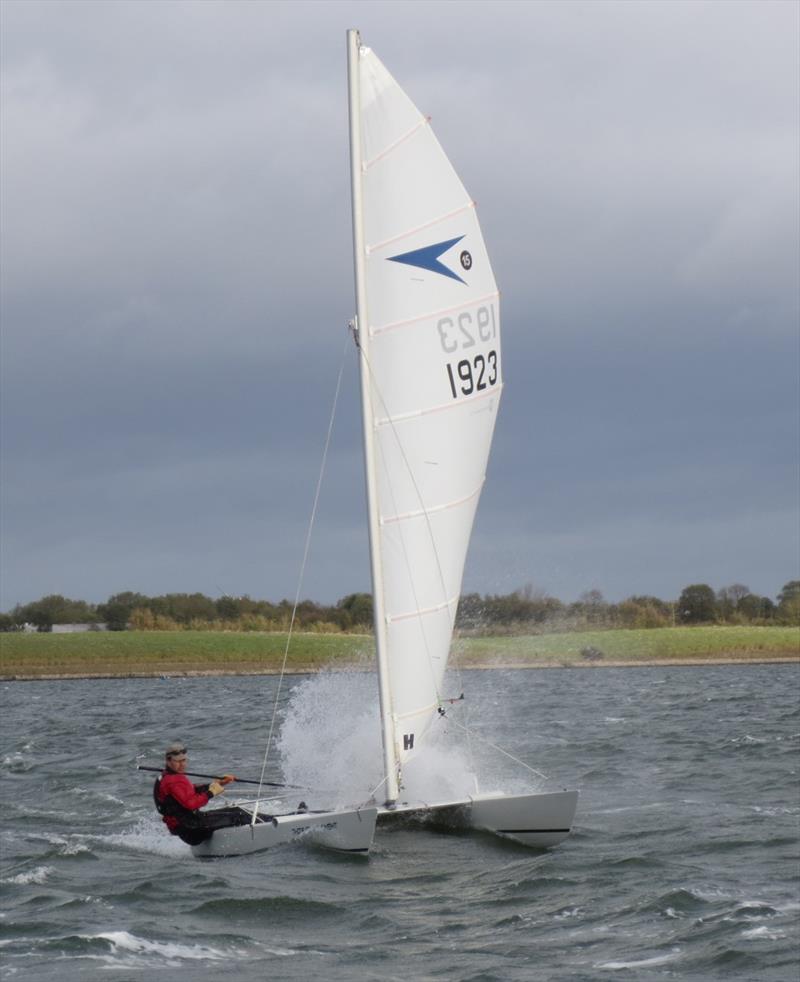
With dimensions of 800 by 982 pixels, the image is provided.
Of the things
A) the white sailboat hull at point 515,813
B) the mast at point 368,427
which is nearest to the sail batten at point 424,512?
the mast at point 368,427

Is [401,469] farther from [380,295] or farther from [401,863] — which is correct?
[401,863]

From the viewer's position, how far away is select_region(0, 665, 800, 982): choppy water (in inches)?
449

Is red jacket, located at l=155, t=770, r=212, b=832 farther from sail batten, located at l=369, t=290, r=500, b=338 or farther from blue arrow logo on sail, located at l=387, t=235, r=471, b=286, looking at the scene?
blue arrow logo on sail, located at l=387, t=235, r=471, b=286

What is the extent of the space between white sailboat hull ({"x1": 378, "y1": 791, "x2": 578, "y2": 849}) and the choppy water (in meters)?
0.21

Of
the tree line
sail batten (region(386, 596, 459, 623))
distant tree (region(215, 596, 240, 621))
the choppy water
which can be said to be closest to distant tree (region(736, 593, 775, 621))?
the tree line

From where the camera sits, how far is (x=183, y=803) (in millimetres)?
15938

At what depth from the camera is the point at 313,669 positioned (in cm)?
6500

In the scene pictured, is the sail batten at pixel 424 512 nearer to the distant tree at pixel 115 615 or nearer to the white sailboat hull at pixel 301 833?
the white sailboat hull at pixel 301 833

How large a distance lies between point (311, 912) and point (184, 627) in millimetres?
73506

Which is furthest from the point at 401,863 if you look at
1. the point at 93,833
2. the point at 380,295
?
the point at 380,295

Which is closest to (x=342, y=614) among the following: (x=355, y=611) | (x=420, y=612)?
(x=355, y=611)

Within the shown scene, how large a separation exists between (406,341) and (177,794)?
5.89m

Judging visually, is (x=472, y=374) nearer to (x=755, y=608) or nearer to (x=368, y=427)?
(x=368, y=427)

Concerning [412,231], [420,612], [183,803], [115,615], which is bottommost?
[183,803]
